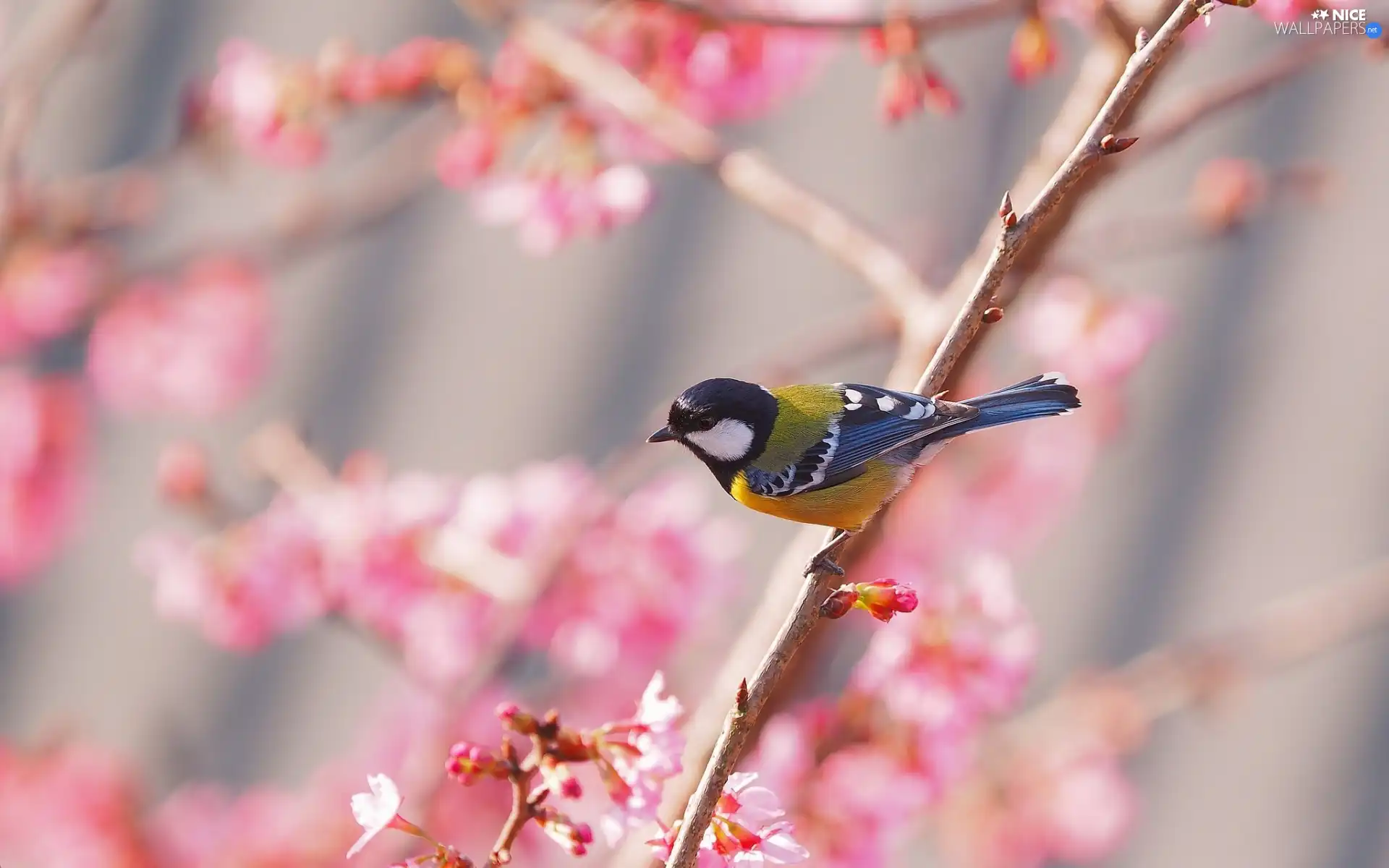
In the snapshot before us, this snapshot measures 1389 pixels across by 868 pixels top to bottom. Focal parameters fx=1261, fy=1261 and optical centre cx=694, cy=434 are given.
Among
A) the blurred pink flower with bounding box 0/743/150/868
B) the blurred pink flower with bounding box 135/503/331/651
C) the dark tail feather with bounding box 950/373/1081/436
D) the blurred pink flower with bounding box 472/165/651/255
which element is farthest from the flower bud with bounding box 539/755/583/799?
the blurred pink flower with bounding box 0/743/150/868

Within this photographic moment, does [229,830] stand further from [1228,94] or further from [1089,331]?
[1228,94]

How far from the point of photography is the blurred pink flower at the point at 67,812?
2.65 meters

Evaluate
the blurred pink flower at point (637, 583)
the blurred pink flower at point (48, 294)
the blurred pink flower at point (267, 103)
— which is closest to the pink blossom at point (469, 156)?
the blurred pink flower at point (267, 103)

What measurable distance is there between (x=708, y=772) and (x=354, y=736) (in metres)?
1.96

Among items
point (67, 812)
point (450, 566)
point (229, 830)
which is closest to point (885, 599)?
point (450, 566)

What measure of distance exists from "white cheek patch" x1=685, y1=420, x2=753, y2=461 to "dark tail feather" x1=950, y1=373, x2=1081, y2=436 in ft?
0.87

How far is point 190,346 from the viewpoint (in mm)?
3041

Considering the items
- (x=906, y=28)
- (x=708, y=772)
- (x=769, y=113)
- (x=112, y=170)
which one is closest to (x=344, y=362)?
(x=112, y=170)

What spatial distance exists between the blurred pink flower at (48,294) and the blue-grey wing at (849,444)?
78.5 inches

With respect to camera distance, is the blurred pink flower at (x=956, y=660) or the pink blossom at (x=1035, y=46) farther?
the blurred pink flower at (x=956, y=660)

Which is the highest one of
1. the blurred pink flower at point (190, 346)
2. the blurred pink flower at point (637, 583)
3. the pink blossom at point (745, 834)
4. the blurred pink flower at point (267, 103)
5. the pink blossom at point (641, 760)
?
the blurred pink flower at point (190, 346)

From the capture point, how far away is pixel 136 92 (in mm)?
3082

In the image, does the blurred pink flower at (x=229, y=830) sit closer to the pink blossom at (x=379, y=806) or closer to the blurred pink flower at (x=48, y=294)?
the blurred pink flower at (x=48, y=294)

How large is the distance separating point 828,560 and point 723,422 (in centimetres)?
29
